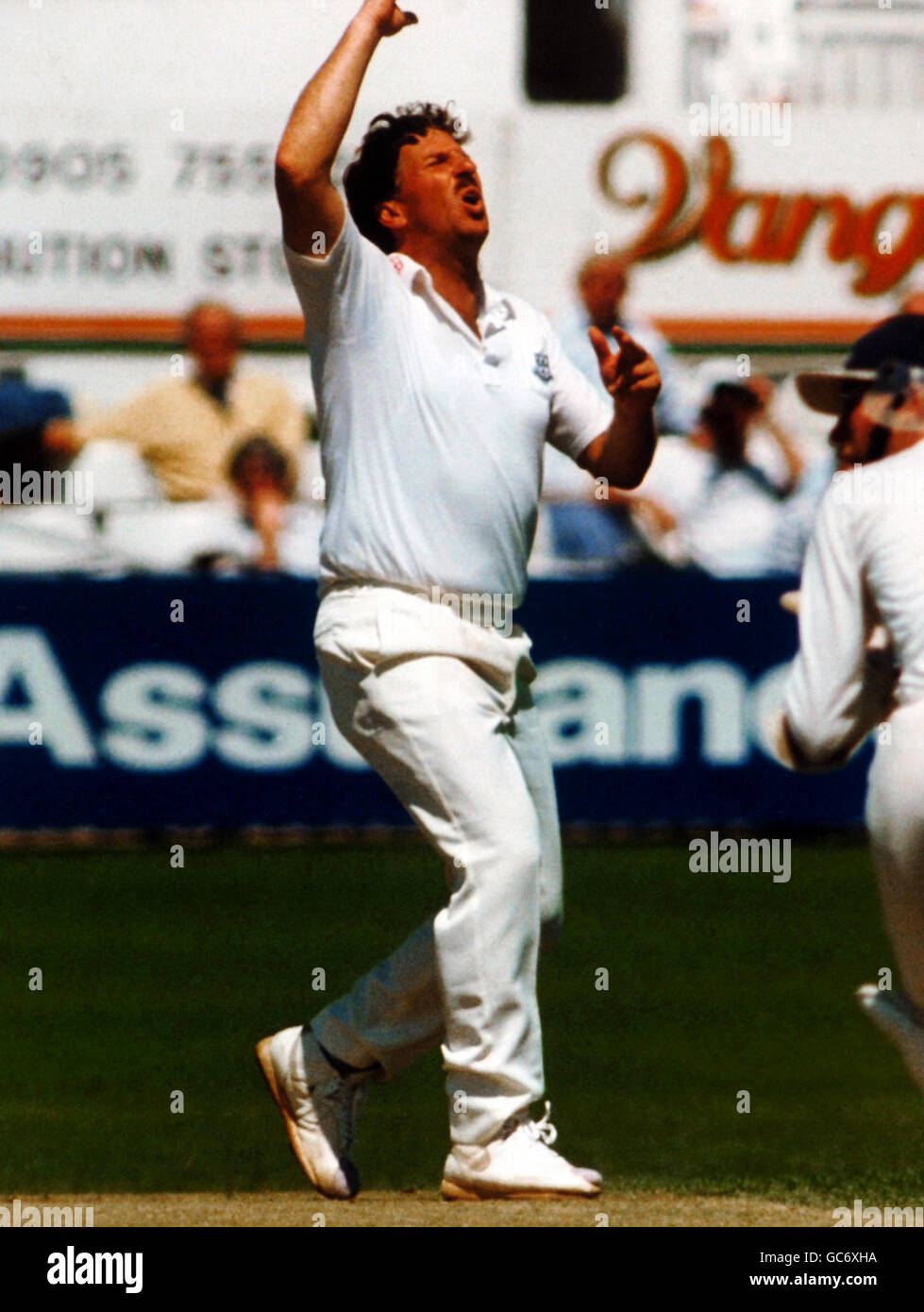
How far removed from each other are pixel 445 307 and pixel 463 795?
1.03 m

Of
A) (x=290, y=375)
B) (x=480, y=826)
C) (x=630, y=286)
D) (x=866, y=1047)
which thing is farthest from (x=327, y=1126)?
(x=630, y=286)

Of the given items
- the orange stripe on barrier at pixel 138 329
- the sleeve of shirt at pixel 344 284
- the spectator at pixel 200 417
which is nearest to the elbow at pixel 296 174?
the sleeve of shirt at pixel 344 284

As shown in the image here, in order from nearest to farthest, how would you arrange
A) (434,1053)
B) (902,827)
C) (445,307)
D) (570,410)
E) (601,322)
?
(902,827), (445,307), (570,410), (434,1053), (601,322)

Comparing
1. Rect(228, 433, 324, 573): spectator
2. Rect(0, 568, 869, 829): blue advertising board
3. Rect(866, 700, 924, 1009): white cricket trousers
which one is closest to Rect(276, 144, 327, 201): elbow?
→ Rect(866, 700, 924, 1009): white cricket trousers

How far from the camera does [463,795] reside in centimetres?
532

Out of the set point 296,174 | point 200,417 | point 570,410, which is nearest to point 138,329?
point 200,417

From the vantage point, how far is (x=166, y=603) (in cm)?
1139

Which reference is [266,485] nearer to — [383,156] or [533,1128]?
[383,156]

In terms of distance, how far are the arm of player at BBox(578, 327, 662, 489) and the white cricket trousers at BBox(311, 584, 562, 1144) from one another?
0.51 meters

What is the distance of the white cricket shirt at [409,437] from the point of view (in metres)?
5.39

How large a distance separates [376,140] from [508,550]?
95cm

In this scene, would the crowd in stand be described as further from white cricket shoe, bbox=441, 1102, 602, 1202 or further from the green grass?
white cricket shoe, bbox=441, 1102, 602, 1202

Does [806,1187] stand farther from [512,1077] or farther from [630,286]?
[630,286]

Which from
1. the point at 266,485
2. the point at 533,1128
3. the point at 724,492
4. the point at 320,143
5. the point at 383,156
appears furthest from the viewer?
the point at 724,492
